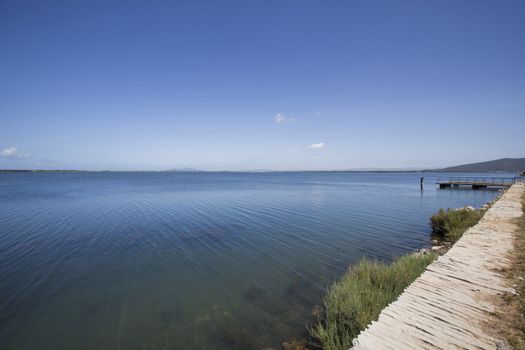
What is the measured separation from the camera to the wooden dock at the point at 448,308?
451cm

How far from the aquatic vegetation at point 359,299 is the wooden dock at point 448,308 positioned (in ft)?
2.22

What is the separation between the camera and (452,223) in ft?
53.3

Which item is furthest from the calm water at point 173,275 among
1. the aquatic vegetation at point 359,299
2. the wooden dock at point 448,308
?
the wooden dock at point 448,308

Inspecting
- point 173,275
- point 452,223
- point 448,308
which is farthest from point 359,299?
point 452,223

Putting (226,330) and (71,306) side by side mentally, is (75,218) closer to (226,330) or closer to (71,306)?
(71,306)

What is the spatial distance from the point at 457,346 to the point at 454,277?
12.0 ft

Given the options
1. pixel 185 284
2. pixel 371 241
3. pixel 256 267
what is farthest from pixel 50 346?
pixel 371 241

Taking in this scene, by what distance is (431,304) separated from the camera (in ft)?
18.9

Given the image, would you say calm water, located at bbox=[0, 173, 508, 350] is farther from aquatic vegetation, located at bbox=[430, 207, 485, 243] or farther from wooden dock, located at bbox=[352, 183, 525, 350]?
wooden dock, located at bbox=[352, 183, 525, 350]

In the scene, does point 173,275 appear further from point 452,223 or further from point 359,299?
point 452,223

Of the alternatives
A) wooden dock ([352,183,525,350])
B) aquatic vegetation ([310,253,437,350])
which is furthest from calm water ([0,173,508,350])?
wooden dock ([352,183,525,350])

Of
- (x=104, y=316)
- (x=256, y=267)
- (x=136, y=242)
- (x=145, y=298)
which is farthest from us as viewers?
(x=136, y=242)

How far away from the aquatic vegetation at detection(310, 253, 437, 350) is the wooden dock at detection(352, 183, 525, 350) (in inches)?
26.7

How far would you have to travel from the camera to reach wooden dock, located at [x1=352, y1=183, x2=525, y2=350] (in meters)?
4.51
